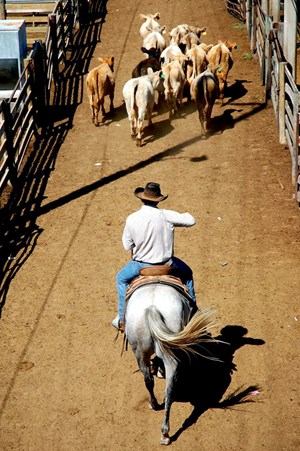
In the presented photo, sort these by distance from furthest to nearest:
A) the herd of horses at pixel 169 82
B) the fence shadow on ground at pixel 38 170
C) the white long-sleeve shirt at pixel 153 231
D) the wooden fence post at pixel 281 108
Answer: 1. the herd of horses at pixel 169 82
2. the wooden fence post at pixel 281 108
3. the fence shadow on ground at pixel 38 170
4. the white long-sleeve shirt at pixel 153 231

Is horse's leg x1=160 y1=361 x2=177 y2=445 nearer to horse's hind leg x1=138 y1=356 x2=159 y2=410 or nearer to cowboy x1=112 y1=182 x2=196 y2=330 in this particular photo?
horse's hind leg x1=138 y1=356 x2=159 y2=410

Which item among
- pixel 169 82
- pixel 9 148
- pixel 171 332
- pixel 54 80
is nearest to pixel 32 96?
pixel 9 148

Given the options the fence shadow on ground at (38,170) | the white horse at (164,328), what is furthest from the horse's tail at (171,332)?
the fence shadow on ground at (38,170)

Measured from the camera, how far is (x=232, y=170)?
1302 centimetres

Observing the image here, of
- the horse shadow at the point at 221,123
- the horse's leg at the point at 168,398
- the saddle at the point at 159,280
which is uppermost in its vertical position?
the saddle at the point at 159,280

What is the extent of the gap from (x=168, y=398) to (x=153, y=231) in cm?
153

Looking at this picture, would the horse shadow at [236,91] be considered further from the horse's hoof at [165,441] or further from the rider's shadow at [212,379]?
the horse's hoof at [165,441]

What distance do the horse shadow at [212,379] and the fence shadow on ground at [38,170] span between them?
8.81 feet

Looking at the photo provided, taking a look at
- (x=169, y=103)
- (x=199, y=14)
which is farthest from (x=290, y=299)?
(x=199, y=14)

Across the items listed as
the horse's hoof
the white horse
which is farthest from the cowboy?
the horse's hoof

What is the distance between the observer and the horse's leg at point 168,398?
22.2 ft

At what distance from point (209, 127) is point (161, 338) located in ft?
29.0

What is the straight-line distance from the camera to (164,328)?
658cm

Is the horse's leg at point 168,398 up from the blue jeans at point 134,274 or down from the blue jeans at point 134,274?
→ down
